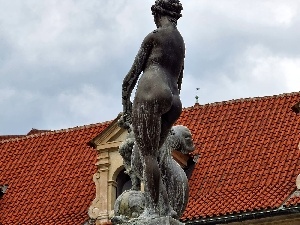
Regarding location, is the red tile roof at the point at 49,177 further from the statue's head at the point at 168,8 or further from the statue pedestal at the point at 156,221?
the statue pedestal at the point at 156,221

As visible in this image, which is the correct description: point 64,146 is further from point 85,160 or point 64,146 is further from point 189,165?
point 189,165

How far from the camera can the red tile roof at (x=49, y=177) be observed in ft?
99.3

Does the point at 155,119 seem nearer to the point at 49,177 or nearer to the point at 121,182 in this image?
the point at 121,182

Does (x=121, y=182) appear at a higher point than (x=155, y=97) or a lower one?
higher

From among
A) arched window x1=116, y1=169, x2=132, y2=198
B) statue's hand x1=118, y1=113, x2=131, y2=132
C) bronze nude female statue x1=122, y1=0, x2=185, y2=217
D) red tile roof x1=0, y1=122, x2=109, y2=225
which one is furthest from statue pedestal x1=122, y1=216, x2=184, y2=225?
arched window x1=116, y1=169, x2=132, y2=198

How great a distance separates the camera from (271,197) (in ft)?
86.0

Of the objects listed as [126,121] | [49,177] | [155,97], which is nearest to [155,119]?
[155,97]

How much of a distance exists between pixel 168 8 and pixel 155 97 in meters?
1.02

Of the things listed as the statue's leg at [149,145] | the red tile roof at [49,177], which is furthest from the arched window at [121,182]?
the statue's leg at [149,145]

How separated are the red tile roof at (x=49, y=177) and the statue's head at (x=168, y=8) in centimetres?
1846

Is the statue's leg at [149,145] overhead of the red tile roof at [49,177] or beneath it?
beneath

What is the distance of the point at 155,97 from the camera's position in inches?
422

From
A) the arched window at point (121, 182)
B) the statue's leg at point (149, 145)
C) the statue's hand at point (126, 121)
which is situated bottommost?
the statue's leg at point (149, 145)

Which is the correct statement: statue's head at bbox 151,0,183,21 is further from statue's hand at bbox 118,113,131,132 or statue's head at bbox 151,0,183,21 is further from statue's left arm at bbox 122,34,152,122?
statue's hand at bbox 118,113,131,132
